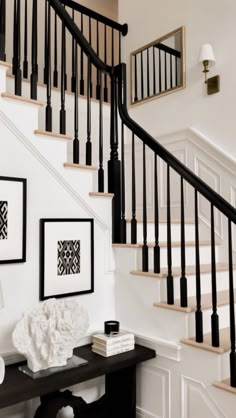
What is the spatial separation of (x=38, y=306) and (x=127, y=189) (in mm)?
2102

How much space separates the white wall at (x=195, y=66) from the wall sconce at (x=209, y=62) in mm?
43

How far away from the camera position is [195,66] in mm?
3363

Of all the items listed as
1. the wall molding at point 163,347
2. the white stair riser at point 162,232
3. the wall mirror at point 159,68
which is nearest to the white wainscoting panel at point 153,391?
the wall molding at point 163,347

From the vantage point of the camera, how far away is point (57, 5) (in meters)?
2.39

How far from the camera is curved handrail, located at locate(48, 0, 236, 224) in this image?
77.3 inches

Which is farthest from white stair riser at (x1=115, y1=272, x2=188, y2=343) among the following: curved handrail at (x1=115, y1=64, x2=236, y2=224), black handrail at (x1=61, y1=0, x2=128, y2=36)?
black handrail at (x1=61, y1=0, x2=128, y2=36)

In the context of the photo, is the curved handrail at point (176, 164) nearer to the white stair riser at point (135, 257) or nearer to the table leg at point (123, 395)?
the white stair riser at point (135, 257)

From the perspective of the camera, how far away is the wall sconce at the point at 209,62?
3.15m

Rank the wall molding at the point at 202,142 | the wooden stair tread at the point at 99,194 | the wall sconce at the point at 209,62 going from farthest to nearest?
the wall sconce at the point at 209,62 → the wall molding at the point at 202,142 → the wooden stair tread at the point at 99,194

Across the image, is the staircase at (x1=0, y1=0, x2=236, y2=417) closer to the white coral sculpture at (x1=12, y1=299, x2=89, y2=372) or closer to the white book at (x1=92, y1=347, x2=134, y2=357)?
the white book at (x1=92, y1=347, x2=134, y2=357)

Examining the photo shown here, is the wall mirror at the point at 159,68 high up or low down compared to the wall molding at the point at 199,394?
up

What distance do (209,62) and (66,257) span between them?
2195 millimetres

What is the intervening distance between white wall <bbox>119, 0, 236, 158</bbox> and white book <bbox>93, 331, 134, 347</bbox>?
5.71 ft

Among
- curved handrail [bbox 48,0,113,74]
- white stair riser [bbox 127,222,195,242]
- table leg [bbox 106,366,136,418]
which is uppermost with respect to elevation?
curved handrail [bbox 48,0,113,74]
